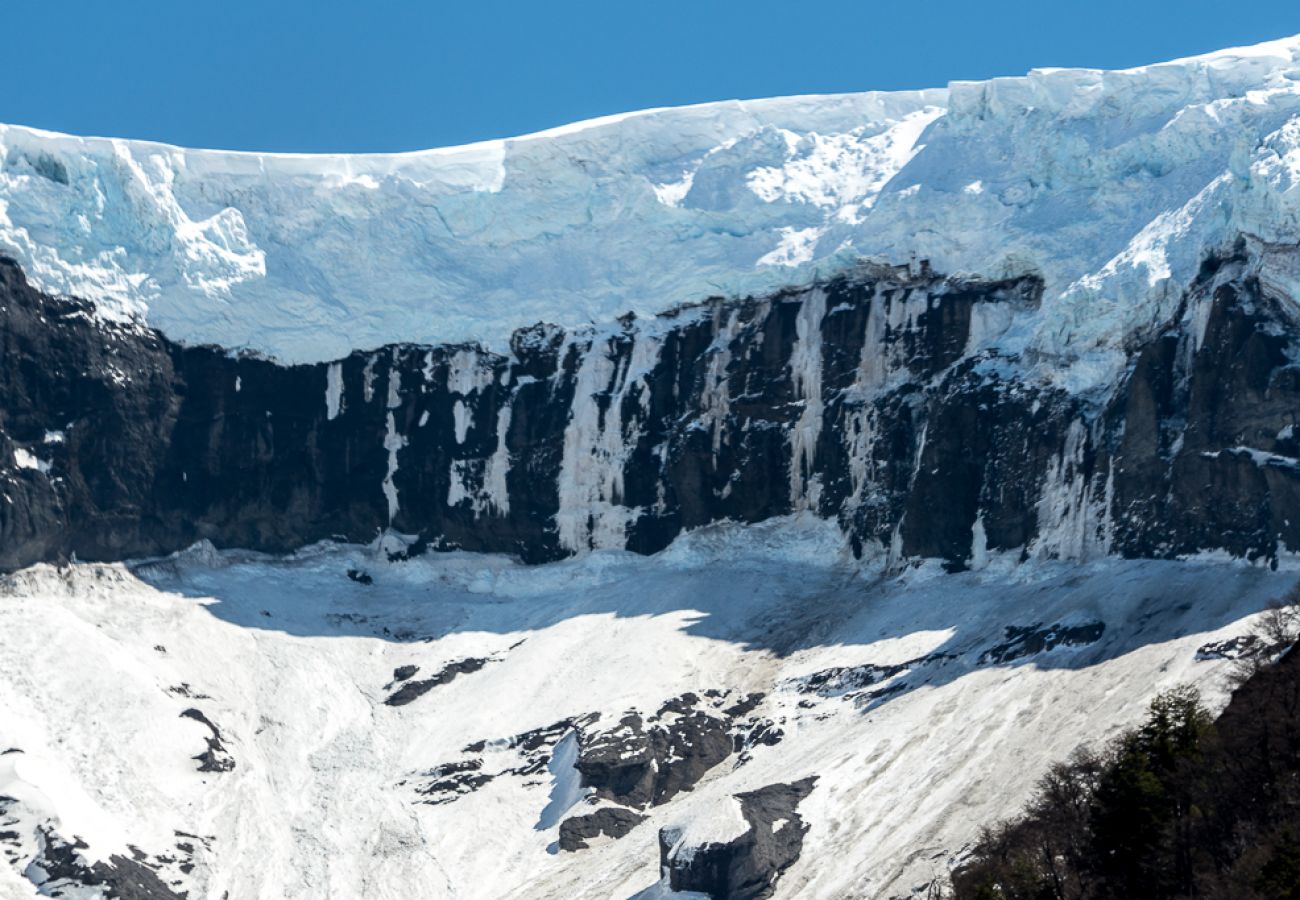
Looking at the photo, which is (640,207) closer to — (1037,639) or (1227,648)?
(1037,639)

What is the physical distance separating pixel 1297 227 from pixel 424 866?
49923mm

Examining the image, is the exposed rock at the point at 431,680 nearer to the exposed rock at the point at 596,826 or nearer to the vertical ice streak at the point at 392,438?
the vertical ice streak at the point at 392,438

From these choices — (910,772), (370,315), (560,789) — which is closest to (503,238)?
(370,315)

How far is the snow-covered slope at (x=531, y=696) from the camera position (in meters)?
118

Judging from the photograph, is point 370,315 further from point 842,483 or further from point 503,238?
point 842,483

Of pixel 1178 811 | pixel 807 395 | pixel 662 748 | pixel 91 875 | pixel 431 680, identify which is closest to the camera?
pixel 1178 811

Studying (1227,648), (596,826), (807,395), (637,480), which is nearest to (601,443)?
(637,480)

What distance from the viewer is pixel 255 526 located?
15575 centimetres

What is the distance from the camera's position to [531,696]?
451 ft

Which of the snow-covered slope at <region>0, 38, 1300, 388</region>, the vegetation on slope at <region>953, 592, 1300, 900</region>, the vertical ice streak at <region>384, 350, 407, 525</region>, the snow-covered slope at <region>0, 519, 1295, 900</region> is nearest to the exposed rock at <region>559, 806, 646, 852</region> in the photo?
the snow-covered slope at <region>0, 519, 1295, 900</region>

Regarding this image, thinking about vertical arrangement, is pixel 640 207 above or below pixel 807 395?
above

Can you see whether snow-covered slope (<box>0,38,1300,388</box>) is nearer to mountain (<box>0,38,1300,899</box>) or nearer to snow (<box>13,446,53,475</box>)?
mountain (<box>0,38,1300,899</box>)

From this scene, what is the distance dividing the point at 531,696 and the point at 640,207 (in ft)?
121

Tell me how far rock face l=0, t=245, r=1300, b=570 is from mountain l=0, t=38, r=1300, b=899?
0.27 meters
